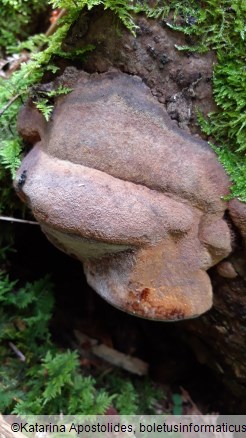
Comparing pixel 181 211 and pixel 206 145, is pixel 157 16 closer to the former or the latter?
pixel 206 145

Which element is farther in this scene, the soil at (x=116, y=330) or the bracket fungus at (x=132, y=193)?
the soil at (x=116, y=330)

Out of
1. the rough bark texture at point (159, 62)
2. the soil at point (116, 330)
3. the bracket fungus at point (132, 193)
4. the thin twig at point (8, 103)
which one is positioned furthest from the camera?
the soil at point (116, 330)

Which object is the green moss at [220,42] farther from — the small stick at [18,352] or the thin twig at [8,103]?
the small stick at [18,352]

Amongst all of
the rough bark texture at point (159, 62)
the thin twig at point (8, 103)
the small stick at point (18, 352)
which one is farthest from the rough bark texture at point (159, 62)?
the small stick at point (18, 352)

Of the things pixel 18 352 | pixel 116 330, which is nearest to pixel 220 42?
pixel 18 352

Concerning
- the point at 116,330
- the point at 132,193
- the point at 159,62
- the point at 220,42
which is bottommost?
the point at 116,330

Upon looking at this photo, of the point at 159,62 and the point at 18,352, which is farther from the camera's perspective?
the point at 18,352

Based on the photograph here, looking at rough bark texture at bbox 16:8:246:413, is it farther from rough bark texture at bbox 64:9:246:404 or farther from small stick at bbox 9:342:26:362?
small stick at bbox 9:342:26:362

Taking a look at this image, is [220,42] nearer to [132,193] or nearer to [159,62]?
[159,62]
